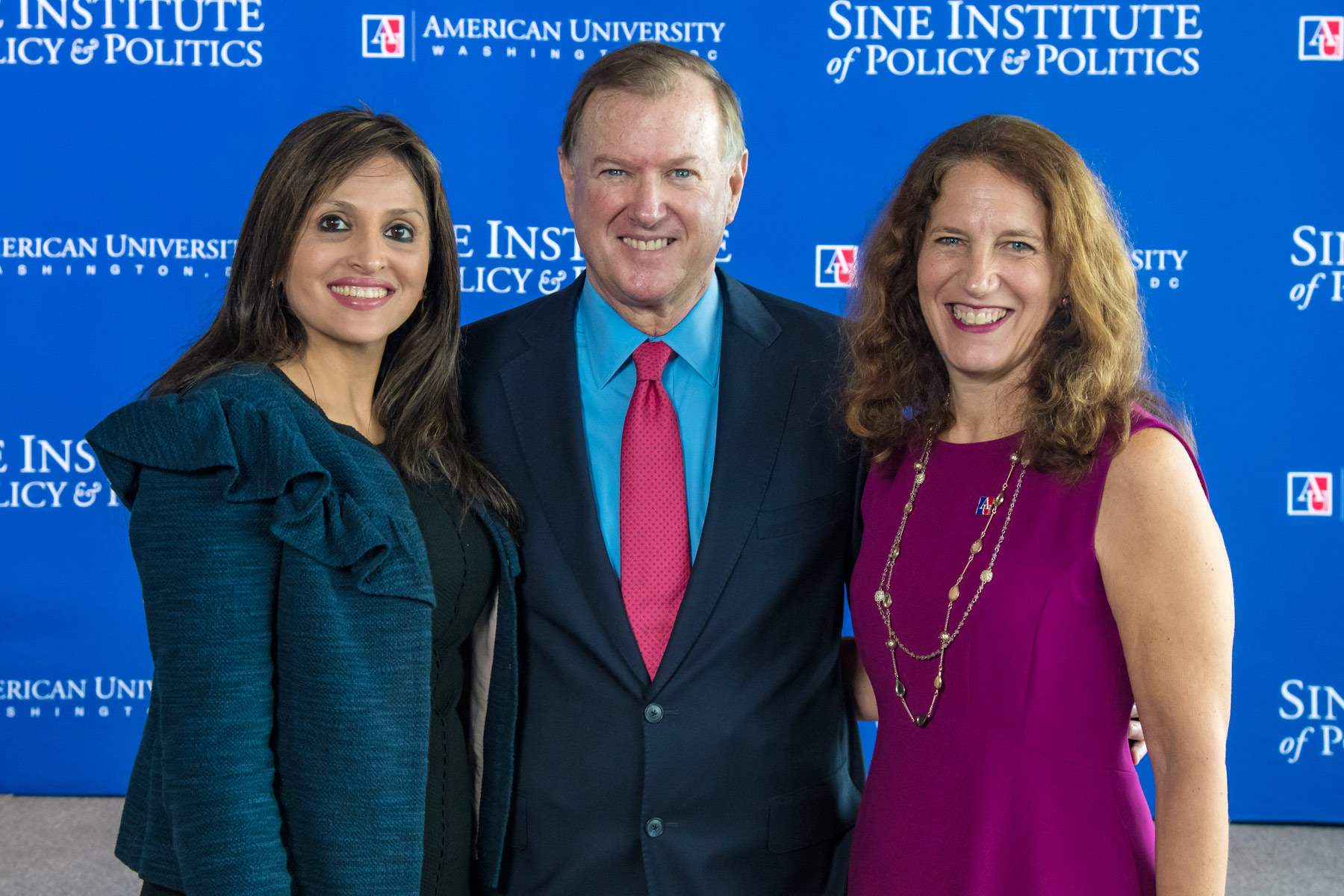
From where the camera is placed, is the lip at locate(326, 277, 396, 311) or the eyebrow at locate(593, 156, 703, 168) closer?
the lip at locate(326, 277, 396, 311)

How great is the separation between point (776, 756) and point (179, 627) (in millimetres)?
904

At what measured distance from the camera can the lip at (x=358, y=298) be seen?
5.60 feet

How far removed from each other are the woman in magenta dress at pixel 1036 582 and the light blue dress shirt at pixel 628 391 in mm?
309

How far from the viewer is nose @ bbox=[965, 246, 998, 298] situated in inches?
61.3

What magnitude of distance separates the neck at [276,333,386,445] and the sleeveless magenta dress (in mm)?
891

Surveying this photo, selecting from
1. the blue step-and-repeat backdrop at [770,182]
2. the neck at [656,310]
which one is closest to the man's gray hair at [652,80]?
the neck at [656,310]

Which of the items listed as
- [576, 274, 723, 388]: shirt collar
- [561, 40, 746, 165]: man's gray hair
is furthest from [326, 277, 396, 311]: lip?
[561, 40, 746, 165]: man's gray hair

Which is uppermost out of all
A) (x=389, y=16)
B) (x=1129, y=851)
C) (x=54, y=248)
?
(x=389, y=16)

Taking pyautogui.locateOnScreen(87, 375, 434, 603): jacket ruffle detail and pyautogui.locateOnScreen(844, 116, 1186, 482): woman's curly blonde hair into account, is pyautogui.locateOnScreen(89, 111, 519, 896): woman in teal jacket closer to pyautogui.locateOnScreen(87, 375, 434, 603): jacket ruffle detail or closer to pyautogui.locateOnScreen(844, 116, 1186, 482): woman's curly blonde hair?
pyautogui.locateOnScreen(87, 375, 434, 603): jacket ruffle detail

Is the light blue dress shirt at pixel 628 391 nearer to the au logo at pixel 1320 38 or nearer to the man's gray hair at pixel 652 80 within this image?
the man's gray hair at pixel 652 80

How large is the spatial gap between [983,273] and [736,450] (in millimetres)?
468

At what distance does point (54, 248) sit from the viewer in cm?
360

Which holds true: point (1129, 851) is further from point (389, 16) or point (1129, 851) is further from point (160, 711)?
point (389, 16)

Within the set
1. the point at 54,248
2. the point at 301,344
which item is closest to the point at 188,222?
the point at 54,248
